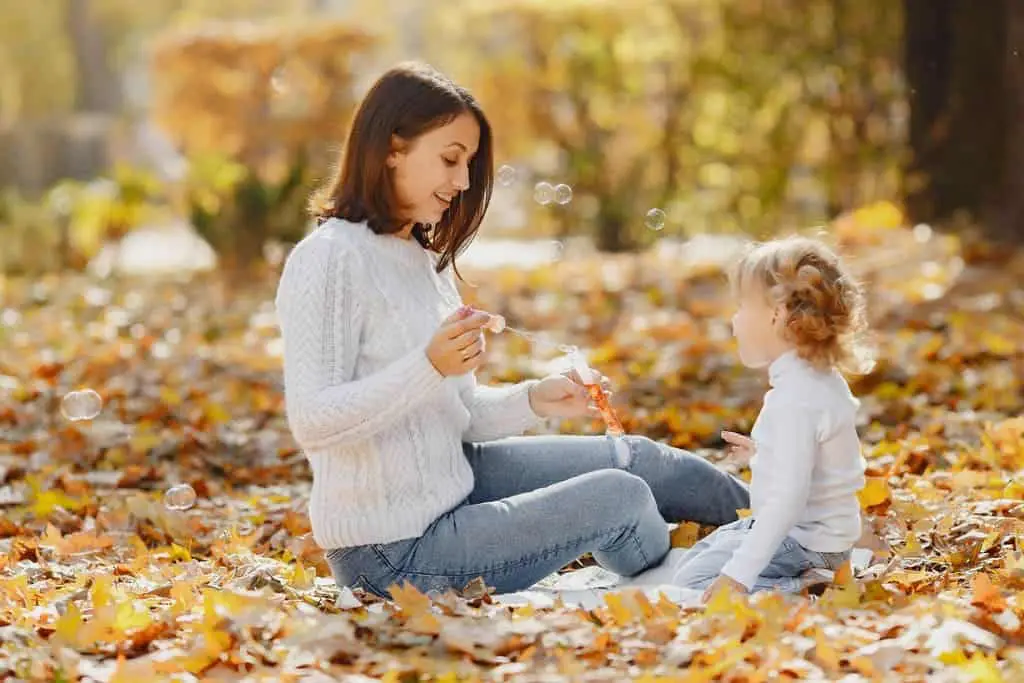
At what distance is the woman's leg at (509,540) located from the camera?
10.3 feet

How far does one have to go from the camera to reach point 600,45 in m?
11.2

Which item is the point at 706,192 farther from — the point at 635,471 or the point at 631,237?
the point at 635,471

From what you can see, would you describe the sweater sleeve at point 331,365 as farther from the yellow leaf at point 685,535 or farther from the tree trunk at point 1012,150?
the tree trunk at point 1012,150

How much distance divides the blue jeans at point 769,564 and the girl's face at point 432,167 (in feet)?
2.93

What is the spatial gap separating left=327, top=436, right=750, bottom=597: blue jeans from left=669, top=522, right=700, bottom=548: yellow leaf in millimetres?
174

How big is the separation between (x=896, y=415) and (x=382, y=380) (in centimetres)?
245

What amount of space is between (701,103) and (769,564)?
8.56 metres

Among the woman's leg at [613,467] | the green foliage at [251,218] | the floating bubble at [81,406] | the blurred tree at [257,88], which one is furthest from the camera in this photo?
the blurred tree at [257,88]

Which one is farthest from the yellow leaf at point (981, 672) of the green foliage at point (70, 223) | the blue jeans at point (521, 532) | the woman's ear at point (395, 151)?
the green foliage at point (70, 223)

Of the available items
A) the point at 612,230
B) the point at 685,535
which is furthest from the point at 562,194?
the point at 685,535

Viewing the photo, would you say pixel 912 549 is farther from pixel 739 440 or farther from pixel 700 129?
pixel 700 129

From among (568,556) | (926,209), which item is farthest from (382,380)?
(926,209)

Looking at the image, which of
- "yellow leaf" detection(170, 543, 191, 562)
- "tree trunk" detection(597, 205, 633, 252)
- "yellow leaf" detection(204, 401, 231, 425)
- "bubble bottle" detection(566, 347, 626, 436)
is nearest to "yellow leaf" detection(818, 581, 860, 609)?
"bubble bottle" detection(566, 347, 626, 436)

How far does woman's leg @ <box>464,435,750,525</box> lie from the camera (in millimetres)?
3459
